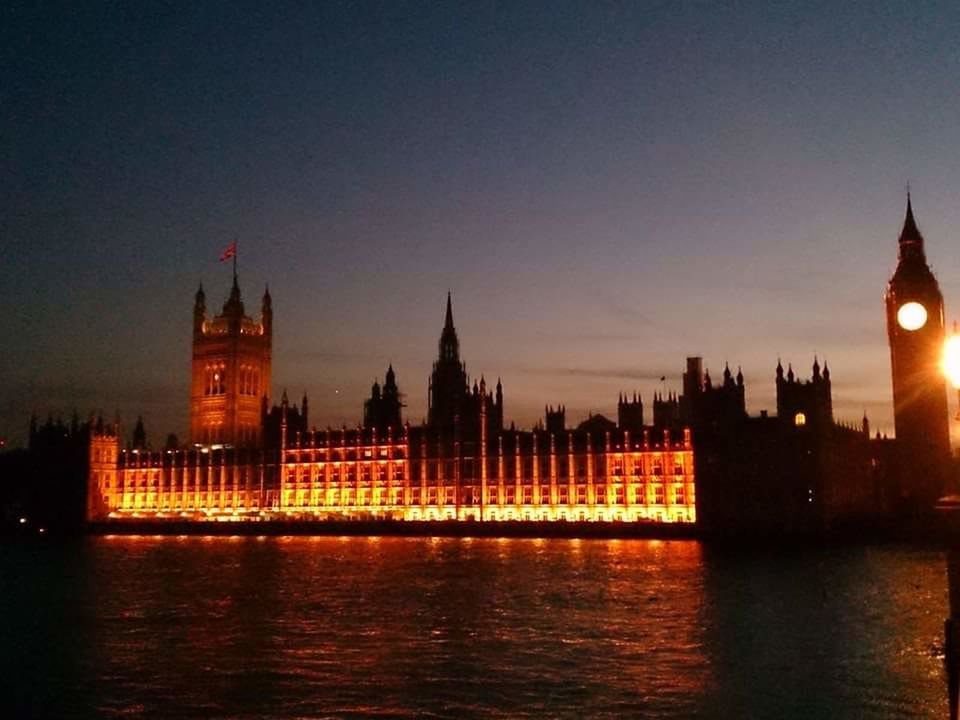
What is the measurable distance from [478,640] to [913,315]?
79.5 feet

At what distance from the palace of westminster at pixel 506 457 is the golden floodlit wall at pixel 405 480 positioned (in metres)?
0.13

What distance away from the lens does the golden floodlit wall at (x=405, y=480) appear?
289ft

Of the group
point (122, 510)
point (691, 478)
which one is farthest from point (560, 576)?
point (122, 510)

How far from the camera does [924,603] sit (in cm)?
3844

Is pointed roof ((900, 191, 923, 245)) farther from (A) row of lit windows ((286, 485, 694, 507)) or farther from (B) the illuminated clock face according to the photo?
(B) the illuminated clock face

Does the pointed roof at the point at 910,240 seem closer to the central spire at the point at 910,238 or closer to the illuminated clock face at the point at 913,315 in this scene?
the central spire at the point at 910,238

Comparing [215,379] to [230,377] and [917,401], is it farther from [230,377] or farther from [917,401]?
[917,401]

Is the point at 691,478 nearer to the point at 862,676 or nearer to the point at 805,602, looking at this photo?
the point at 805,602

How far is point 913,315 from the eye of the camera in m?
7.61

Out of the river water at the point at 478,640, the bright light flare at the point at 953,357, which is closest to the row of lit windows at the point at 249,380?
the river water at the point at 478,640

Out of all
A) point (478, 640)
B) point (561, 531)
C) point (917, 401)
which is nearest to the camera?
point (478, 640)

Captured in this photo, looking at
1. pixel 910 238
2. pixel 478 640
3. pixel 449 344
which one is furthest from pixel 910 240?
pixel 478 640

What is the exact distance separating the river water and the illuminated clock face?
14.8m

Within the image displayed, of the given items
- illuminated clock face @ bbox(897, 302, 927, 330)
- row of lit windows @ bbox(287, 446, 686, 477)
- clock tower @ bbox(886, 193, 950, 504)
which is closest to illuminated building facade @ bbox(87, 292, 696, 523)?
row of lit windows @ bbox(287, 446, 686, 477)
